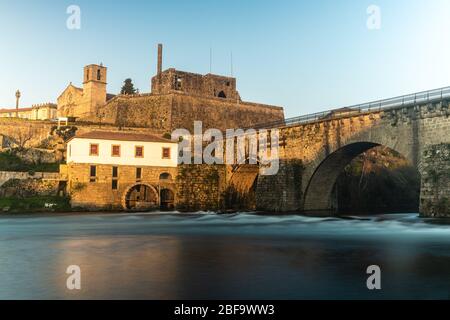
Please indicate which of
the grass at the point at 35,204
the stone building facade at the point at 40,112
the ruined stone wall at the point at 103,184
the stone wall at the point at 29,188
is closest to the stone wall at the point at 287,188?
the ruined stone wall at the point at 103,184

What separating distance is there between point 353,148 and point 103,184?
2344 cm

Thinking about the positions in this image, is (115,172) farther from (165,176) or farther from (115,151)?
(165,176)

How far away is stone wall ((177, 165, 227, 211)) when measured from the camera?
4444 centimetres

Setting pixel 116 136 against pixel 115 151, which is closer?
pixel 115 151

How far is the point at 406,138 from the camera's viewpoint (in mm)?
29438

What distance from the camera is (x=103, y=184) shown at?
44.0m

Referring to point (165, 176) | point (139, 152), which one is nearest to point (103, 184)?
point (139, 152)

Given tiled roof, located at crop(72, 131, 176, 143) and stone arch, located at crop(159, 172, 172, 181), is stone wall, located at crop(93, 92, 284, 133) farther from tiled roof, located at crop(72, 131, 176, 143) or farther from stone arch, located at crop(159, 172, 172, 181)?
stone arch, located at crop(159, 172, 172, 181)

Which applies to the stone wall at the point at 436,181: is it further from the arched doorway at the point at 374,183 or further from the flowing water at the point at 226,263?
the arched doorway at the point at 374,183

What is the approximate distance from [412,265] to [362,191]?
40.2m

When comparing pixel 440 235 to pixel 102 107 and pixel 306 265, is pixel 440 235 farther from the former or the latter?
pixel 102 107

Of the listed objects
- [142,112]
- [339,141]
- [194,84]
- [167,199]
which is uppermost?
[194,84]

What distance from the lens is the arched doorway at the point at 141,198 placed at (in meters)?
45.0

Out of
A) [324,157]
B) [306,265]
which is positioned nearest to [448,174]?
[324,157]
